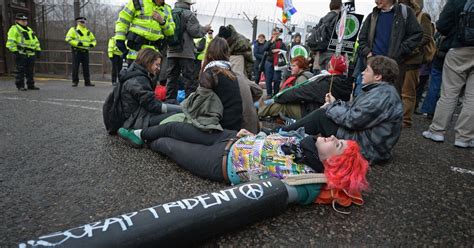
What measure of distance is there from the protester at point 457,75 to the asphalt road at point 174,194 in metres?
0.30

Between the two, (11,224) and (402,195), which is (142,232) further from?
(402,195)

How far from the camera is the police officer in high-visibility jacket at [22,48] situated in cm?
749

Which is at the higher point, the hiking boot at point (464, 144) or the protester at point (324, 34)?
the protester at point (324, 34)

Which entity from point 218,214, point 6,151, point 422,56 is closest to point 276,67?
point 422,56

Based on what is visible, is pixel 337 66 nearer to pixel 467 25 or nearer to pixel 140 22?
pixel 467 25

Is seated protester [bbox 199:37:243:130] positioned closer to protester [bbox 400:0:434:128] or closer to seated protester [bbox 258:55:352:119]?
seated protester [bbox 258:55:352:119]

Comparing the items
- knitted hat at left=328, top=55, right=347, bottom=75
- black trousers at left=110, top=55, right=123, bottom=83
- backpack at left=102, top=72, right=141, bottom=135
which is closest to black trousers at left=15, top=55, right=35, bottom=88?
black trousers at left=110, top=55, right=123, bottom=83

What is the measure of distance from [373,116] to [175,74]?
3449 millimetres

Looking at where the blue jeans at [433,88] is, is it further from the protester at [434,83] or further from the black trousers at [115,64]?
the black trousers at [115,64]

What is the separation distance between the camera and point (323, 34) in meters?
4.93

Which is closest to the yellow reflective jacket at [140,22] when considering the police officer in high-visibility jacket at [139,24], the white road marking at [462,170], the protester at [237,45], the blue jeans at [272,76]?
the police officer in high-visibility jacket at [139,24]

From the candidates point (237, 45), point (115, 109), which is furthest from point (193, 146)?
point (237, 45)

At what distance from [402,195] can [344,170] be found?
770mm

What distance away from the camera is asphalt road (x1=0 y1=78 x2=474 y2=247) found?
1662mm
